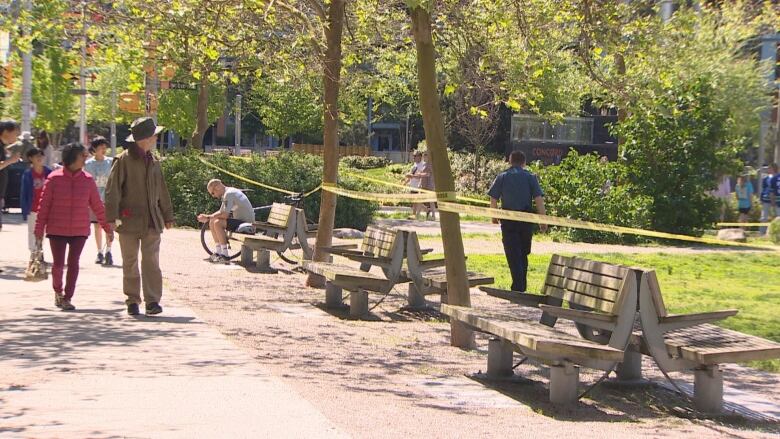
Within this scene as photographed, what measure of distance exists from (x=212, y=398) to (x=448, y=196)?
3223 millimetres

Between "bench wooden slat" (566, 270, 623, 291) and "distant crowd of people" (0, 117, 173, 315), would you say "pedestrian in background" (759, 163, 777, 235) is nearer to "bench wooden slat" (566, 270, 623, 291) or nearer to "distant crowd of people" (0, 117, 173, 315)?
"distant crowd of people" (0, 117, 173, 315)

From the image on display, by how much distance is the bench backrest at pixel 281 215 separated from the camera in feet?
49.9

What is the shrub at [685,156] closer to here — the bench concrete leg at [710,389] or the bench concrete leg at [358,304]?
the bench concrete leg at [358,304]

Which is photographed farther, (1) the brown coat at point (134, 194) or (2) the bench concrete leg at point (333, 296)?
(2) the bench concrete leg at point (333, 296)

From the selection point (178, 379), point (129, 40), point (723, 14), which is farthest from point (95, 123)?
point (178, 379)

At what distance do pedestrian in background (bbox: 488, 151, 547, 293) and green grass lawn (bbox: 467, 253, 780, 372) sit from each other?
27.7 inches

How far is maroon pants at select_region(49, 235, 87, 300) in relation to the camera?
10.6 metres

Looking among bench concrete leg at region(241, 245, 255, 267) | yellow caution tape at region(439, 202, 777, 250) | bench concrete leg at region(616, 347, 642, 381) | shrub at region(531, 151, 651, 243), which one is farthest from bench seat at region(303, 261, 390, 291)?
shrub at region(531, 151, 651, 243)

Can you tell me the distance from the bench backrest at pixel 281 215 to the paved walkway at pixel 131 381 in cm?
442

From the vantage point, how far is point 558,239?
22.4 m

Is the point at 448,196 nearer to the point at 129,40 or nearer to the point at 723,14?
the point at 129,40

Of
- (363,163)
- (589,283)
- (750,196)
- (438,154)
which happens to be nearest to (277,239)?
(438,154)

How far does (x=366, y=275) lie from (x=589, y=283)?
3.69 m

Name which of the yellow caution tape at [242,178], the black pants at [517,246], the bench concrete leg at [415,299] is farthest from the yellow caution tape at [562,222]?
the yellow caution tape at [242,178]
